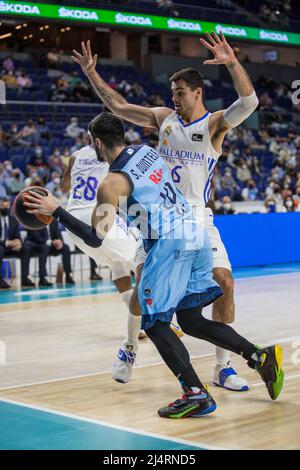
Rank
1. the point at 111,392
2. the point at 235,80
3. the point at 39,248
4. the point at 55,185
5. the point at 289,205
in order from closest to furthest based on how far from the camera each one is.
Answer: the point at 235,80 → the point at 111,392 → the point at 39,248 → the point at 55,185 → the point at 289,205

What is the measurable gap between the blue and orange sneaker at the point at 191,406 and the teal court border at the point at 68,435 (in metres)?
0.35

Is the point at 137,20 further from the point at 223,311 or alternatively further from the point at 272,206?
the point at 223,311

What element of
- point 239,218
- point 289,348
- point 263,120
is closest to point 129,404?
point 289,348

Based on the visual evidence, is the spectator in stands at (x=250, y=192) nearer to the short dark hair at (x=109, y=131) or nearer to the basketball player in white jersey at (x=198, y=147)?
the basketball player in white jersey at (x=198, y=147)

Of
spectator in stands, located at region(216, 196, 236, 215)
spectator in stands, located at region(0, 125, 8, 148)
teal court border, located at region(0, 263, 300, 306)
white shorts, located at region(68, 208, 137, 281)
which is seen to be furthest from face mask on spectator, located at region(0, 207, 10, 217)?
white shorts, located at region(68, 208, 137, 281)

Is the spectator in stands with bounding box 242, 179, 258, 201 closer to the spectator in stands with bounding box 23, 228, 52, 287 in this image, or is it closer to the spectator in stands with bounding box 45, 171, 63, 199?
the spectator in stands with bounding box 45, 171, 63, 199

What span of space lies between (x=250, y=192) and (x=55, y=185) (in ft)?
21.3

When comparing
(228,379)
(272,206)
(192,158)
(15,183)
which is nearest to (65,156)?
(15,183)

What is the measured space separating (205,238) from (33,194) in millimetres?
1130

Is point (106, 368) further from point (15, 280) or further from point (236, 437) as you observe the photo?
point (15, 280)

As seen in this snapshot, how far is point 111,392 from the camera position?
214 inches

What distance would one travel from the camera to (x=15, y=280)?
1397 cm

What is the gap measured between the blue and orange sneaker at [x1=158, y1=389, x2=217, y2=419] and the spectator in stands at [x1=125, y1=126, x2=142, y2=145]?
1623 cm

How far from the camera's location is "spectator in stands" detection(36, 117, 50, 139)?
20.2 metres
